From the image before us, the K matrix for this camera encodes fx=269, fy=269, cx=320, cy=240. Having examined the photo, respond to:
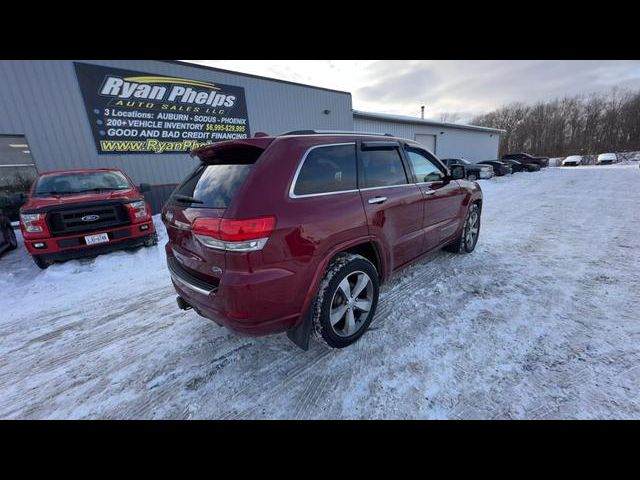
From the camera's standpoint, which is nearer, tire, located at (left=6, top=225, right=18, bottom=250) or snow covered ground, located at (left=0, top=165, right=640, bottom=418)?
snow covered ground, located at (left=0, top=165, right=640, bottom=418)

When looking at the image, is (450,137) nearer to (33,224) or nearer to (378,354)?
(378,354)

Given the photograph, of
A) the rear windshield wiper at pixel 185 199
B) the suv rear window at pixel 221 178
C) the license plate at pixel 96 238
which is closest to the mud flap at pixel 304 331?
the suv rear window at pixel 221 178

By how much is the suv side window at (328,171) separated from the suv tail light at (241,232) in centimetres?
37

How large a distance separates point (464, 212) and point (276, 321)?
3511mm

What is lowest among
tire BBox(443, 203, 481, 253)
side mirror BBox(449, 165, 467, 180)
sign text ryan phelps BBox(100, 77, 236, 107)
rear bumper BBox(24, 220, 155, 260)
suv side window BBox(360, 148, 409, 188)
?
tire BBox(443, 203, 481, 253)

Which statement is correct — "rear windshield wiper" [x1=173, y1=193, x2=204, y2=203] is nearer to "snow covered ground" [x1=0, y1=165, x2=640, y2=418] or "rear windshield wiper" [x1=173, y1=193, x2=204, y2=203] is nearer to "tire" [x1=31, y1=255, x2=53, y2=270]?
"snow covered ground" [x1=0, y1=165, x2=640, y2=418]

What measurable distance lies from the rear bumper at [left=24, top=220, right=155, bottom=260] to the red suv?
2877 mm

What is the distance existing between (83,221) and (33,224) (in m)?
0.61

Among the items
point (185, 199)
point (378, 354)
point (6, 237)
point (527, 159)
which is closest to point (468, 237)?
point (378, 354)

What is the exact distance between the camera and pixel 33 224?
4156 mm

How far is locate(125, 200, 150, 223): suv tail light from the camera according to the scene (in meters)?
4.82

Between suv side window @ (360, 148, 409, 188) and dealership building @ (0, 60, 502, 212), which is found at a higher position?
dealership building @ (0, 60, 502, 212)

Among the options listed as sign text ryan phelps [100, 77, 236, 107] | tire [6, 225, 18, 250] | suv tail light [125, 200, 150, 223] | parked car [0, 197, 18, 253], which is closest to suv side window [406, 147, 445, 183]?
suv tail light [125, 200, 150, 223]
